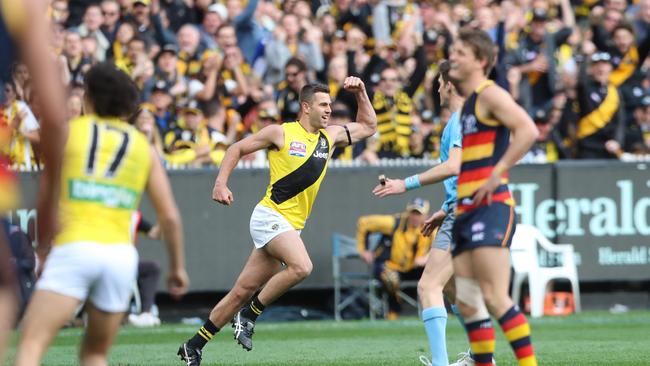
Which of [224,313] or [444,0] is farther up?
[444,0]

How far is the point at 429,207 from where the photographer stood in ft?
60.3

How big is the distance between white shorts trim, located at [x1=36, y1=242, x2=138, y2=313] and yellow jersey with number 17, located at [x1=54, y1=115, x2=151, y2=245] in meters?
0.06

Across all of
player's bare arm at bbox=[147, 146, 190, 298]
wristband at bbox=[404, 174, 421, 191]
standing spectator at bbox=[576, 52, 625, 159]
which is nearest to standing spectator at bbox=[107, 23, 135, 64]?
standing spectator at bbox=[576, 52, 625, 159]

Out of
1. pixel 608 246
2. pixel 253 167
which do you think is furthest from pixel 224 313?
pixel 608 246

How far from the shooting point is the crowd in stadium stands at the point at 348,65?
18484 millimetres

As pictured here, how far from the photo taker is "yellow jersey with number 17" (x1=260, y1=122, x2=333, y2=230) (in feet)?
39.5

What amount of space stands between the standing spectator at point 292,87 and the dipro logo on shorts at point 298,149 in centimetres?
642

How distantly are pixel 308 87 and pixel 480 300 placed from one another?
4.47 meters

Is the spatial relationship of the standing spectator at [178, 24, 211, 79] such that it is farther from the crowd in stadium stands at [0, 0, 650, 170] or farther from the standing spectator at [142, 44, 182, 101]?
the standing spectator at [142, 44, 182, 101]

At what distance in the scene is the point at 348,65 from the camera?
20.4m

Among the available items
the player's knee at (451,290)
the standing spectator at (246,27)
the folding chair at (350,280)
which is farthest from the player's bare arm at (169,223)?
the standing spectator at (246,27)

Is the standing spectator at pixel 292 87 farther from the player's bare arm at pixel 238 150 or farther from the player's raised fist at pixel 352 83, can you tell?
the player's raised fist at pixel 352 83

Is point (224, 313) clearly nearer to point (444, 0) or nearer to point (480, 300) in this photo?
point (480, 300)

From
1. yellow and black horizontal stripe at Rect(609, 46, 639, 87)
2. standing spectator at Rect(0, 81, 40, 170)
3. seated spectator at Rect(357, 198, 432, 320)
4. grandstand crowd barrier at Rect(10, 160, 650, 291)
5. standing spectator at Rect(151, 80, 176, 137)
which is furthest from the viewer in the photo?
yellow and black horizontal stripe at Rect(609, 46, 639, 87)
